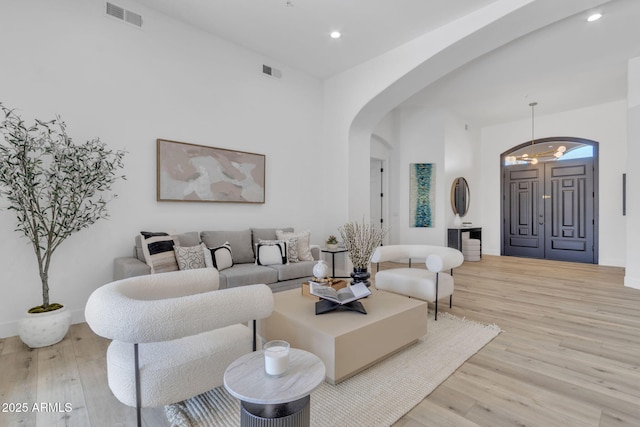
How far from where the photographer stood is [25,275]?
9.65 feet

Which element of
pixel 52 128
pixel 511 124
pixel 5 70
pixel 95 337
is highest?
pixel 511 124

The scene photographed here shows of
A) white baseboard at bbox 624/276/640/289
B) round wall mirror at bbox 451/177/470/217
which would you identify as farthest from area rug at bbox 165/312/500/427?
round wall mirror at bbox 451/177/470/217

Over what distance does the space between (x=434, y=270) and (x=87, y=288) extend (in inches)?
143

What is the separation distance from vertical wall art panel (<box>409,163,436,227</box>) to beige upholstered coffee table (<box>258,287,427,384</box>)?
458 cm

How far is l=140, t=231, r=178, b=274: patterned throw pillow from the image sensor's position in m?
3.06

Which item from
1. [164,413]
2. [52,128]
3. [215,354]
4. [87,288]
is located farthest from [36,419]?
[52,128]

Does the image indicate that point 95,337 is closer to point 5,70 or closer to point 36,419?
point 36,419

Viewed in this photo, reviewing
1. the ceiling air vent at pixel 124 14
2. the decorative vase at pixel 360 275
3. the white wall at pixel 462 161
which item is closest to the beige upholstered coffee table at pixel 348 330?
the decorative vase at pixel 360 275

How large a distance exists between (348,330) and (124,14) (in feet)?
13.4

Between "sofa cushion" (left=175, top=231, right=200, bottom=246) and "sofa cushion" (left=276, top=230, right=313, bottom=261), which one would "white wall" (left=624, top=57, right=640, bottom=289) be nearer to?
"sofa cushion" (left=276, top=230, right=313, bottom=261)

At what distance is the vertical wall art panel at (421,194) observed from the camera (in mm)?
6949

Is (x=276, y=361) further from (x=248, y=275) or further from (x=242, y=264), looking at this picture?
(x=242, y=264)

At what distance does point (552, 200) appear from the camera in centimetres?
737

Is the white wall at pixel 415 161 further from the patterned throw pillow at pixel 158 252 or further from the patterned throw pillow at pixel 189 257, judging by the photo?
the patterned throw pillow at pixel 158 252
